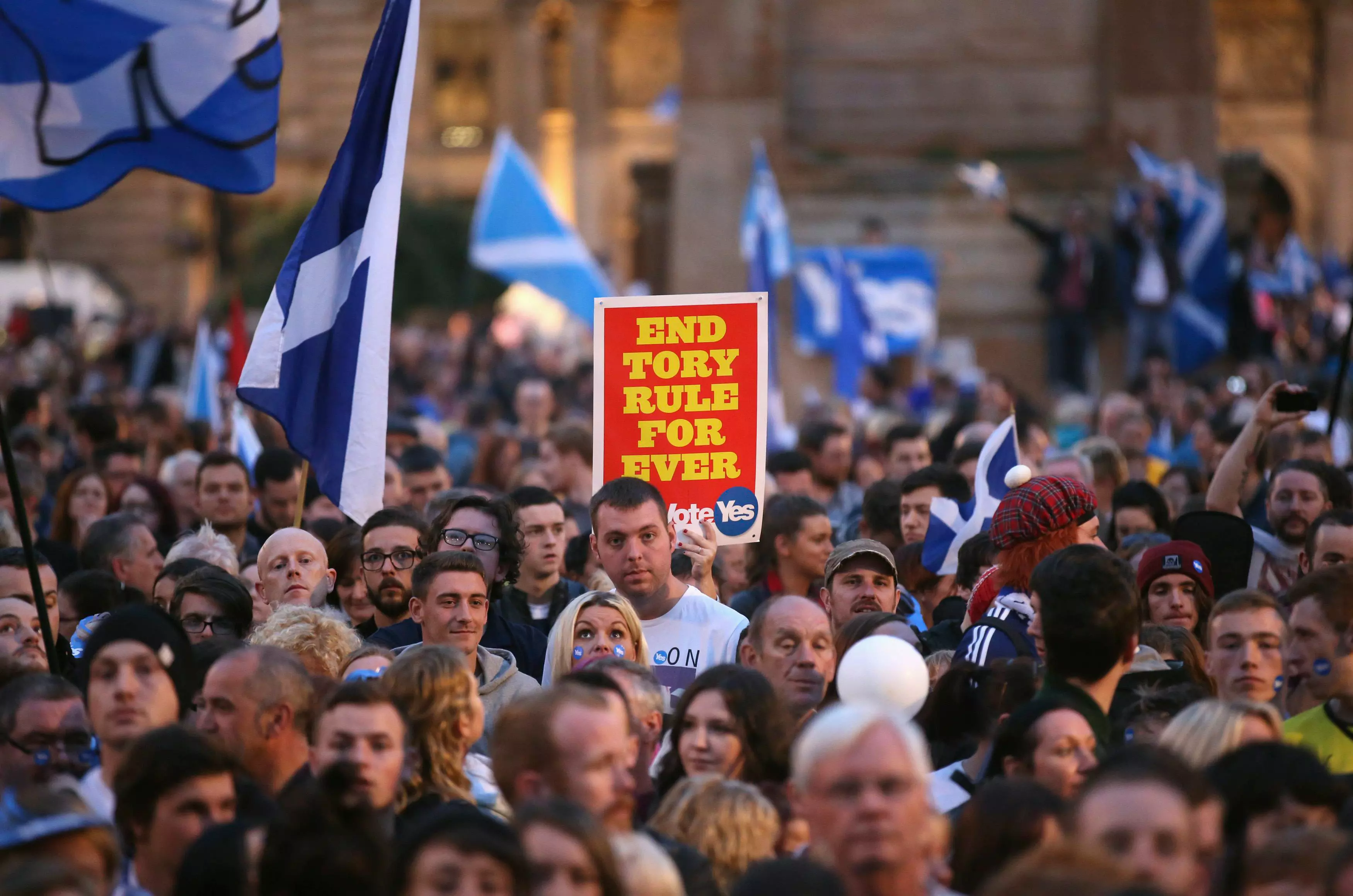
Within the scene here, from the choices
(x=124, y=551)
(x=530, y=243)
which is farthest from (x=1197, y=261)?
(x=124, y=551)

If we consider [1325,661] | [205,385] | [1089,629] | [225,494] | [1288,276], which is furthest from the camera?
[1288,276]

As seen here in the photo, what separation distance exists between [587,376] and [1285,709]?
16.0 metres

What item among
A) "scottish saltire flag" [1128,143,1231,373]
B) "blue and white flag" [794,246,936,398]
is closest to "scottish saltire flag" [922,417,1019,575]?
"blue and white flag" [794,246,936,398]

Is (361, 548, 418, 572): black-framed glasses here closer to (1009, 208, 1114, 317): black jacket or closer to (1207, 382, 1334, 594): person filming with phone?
(1207, 382, 1334, 594): person filming with phone

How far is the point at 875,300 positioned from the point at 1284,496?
1057 cm

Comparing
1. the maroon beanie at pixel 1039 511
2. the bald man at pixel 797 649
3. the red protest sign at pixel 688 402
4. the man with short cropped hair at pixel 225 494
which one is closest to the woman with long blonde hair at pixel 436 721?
the bald man at pixel 797 649

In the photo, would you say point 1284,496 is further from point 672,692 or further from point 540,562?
point 540,562

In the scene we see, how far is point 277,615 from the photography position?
722 cm

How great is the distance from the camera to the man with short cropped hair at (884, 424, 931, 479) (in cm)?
1188

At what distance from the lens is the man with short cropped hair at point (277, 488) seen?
1084 cm

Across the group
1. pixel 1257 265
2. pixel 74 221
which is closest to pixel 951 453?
pixel 1257 265

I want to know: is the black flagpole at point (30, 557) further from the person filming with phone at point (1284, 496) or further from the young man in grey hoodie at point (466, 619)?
the person filming with phone at point (1284, 496)

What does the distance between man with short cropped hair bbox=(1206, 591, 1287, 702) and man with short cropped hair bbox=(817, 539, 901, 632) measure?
5.10 feet

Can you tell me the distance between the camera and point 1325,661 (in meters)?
6.44
